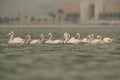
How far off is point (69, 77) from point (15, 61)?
8.86 m

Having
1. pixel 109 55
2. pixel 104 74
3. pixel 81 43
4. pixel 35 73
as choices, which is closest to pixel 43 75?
pixel 35 73

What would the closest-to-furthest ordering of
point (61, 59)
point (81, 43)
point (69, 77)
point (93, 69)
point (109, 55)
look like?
point (69, 77) → point (93, 69) → point (61, 59) → point (109, 55) → point (81, 43)

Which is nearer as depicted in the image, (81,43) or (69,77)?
(69,77)

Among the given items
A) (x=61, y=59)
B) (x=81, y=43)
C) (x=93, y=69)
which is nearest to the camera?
(x=93, y=69)

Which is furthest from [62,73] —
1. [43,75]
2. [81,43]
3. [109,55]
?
[81,43]

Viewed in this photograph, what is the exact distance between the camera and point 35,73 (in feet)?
105

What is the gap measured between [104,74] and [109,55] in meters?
11.9

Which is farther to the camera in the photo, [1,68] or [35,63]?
[35,63]

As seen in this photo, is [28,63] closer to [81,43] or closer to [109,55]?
[109,55]

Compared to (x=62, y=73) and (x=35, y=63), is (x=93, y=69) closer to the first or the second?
(x=62, y=73)

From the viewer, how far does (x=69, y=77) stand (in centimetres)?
3045

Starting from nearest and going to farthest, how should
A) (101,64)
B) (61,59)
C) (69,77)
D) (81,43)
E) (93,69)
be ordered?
(69,77) < (93,69) < (101,64) < (61,59) < (81,43)

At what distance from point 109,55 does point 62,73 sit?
12331 mm

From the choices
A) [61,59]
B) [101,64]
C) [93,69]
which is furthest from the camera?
[61,59]
